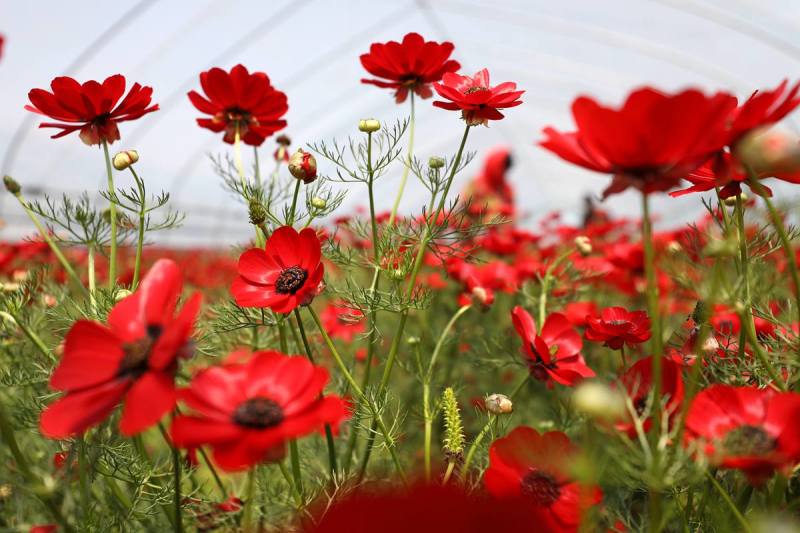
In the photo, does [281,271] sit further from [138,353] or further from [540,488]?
[540,488]

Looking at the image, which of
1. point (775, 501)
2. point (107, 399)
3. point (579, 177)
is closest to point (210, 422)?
point (107, 399)

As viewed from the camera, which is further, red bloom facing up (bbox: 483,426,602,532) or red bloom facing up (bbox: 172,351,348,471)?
red bloom facing up (bbox: 483,426,602,532)

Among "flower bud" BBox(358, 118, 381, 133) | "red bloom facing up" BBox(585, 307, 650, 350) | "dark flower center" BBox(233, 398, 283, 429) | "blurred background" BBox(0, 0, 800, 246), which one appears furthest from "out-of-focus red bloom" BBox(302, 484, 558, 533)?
"blurred background" BBox(0, 0, 800, 246)

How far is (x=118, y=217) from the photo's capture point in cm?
69

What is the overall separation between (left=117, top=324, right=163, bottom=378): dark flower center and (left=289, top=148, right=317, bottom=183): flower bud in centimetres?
24

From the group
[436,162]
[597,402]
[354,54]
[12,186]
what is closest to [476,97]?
[436,162]

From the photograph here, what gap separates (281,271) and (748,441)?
1.37 feet

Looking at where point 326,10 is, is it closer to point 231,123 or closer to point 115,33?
point 115,33

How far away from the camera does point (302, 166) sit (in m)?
0.55

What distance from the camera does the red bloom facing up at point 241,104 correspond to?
24.8 inches

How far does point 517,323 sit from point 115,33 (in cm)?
487

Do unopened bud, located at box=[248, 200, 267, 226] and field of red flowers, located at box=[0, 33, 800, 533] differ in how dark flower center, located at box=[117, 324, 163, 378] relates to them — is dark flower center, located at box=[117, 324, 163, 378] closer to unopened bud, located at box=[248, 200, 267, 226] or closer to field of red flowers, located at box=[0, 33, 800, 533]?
field of red flowers, located at box=[0, 33, 800, 533]

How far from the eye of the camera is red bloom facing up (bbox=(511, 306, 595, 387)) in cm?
58

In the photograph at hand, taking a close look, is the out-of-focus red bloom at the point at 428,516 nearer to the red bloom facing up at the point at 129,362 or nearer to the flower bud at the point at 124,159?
the red bloom facing up at the point at 129,362
